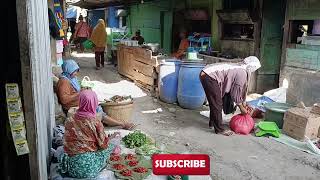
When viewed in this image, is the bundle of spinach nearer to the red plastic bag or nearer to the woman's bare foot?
the woman's bare foot

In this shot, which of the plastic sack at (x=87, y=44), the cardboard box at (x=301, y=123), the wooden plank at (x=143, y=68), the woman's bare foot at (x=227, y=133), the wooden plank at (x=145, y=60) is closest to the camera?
the cardboard box at (x=301, y=123)

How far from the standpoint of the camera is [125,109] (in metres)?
6.34

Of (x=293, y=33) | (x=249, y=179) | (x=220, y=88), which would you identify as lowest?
(x=249, y=179)

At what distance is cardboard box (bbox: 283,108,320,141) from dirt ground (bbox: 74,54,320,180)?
1.47ft

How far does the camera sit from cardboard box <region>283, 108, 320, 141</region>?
242 inches

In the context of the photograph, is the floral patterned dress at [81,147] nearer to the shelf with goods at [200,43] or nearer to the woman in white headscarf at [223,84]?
the woman in white headscarf at [223,84]

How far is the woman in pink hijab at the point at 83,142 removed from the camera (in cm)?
397

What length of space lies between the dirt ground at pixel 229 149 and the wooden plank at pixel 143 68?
220cm

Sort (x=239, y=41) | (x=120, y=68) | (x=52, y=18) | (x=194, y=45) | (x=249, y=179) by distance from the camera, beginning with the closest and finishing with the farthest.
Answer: (x=249, y=179), (x=52, y=18), (x=239, y=41), (x=194, y=45), (x=120, y=68)

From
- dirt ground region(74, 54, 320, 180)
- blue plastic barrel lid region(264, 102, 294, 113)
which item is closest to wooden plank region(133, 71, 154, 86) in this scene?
dirt ground region(74, 54, 320, 180)

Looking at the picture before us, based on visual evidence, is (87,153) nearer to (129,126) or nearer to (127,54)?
(129,126)

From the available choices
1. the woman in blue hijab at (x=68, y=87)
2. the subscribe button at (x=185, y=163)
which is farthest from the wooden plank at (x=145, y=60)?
the subscribe button at (x=185, y=163)

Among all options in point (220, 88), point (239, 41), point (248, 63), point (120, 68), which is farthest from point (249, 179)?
point (120, 68)

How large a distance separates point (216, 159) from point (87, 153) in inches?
94.1
